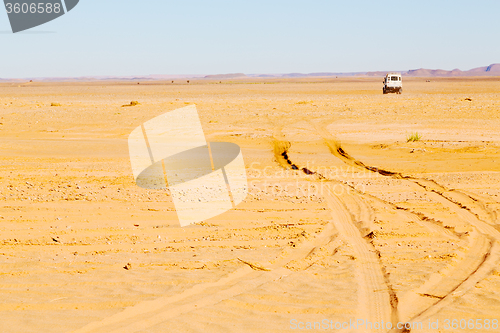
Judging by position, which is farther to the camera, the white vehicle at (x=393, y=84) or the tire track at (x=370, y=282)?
the white vehicle at (x=393, y=84)

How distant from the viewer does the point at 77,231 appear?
606 centimetres

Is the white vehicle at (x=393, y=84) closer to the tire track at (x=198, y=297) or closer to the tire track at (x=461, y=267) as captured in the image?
the tire track at (x=461, y=267)

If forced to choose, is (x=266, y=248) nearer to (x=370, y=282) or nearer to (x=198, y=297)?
(x=370, y=282)

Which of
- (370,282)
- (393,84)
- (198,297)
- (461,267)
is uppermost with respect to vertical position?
(198,297)

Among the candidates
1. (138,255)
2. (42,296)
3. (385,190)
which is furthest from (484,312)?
(385,190)

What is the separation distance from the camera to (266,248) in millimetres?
5547

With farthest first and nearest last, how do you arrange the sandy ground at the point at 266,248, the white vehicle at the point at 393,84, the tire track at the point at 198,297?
the white vehicle at the point at 393,84 → the sandy ground at the point at 266,248 → the tire track at the point at 198,297

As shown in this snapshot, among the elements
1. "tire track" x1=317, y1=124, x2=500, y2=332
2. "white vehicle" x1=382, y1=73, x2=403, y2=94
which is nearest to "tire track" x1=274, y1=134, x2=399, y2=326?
"tire track" x1=317, y1=124, x2=500, y2=332

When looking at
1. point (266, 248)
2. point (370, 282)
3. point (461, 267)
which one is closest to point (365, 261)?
point (370, 282)

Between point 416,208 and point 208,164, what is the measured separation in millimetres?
5102

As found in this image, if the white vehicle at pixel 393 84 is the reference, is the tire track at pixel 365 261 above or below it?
above

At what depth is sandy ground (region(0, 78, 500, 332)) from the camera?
3943mm

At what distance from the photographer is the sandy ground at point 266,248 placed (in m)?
3.94

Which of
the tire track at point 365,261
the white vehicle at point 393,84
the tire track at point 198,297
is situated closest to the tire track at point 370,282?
the tire track at point 365,261
